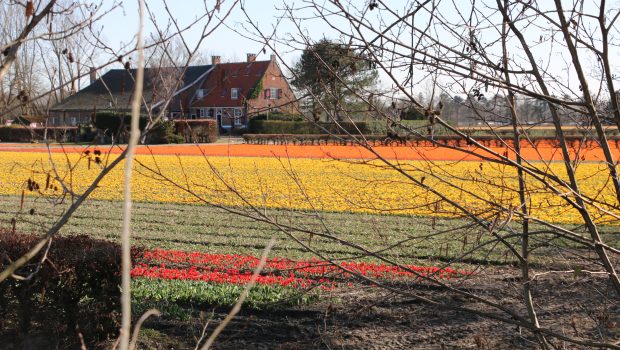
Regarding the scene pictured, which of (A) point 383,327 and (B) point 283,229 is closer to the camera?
(B) point 283,229

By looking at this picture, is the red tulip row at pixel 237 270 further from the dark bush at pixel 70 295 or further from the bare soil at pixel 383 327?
the dark bush at pixel 70 295

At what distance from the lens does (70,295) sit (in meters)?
7.09

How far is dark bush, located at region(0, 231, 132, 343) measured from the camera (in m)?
7.01

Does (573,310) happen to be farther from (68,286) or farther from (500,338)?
(68,286)

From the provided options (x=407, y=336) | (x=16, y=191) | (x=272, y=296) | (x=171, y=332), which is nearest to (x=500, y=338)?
(x=407, y=336)

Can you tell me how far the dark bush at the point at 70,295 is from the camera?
701 centimetres

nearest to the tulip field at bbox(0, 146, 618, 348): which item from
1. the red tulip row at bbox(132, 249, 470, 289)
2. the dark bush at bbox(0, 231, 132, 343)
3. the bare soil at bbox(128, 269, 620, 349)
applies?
the red tulip row at bbox(132, 249, 470, 289)

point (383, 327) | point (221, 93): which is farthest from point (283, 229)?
point (383, 327)

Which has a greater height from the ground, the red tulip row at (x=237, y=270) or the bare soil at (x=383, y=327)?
the red tulip row at (x=237, y=270)

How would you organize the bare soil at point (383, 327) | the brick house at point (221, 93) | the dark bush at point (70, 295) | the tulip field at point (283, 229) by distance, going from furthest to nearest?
the bare soil at point (383, 327)
the dark bush at point (70, 295)
the tulip field at point (283, 229)
the brick house at point (221, 93)

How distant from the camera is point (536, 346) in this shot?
7105 millimetres

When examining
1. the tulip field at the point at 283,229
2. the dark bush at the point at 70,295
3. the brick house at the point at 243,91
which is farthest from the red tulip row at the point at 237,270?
the brick house at the point at 243,91

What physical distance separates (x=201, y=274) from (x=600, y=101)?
22.1ft

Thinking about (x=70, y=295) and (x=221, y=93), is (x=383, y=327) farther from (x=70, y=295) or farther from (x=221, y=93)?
(x=221, y=93)
